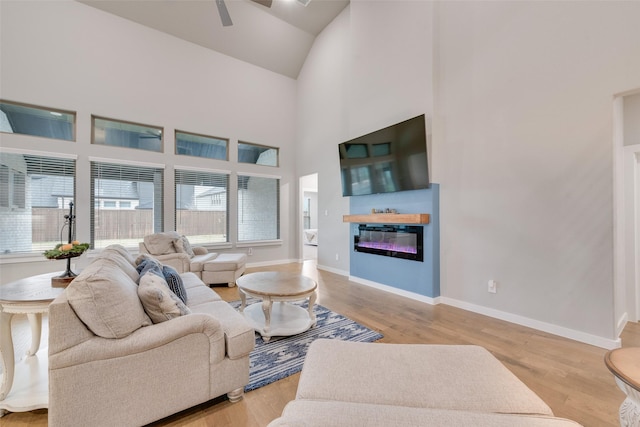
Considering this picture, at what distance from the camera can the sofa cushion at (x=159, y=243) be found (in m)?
4.24

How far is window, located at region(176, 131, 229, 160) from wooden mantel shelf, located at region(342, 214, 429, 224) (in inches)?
127

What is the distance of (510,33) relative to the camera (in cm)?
295

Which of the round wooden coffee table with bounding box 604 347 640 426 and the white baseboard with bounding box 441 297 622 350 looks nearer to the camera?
the round wooden coffee table with bounding box 604 347 640 426

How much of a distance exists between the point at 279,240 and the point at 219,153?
246cm

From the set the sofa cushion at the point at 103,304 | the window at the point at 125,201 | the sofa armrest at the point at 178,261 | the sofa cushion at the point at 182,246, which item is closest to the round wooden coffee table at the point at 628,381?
the sofa cushion at the point at 103,304

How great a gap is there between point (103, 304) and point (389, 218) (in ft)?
11.3

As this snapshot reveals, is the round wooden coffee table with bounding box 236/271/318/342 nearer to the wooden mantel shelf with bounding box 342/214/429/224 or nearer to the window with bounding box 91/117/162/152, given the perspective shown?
the wooden mantel shelf with bounding box 342/214/429/224

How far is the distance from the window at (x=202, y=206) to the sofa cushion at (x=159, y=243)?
977 millimetres

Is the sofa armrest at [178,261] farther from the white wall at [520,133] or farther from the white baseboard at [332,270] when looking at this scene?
the white wall at [520,133]

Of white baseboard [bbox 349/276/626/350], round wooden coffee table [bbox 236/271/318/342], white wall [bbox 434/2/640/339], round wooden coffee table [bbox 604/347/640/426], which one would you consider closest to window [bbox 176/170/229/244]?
round wooden coffee table [bbox 236/271/318/342]

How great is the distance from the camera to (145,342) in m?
1.42

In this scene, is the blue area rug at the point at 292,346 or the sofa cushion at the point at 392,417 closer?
the sofa cushion at the point at 392,417

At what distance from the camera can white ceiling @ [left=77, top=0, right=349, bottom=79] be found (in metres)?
4.73

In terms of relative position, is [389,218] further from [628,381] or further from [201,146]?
[201,146]
